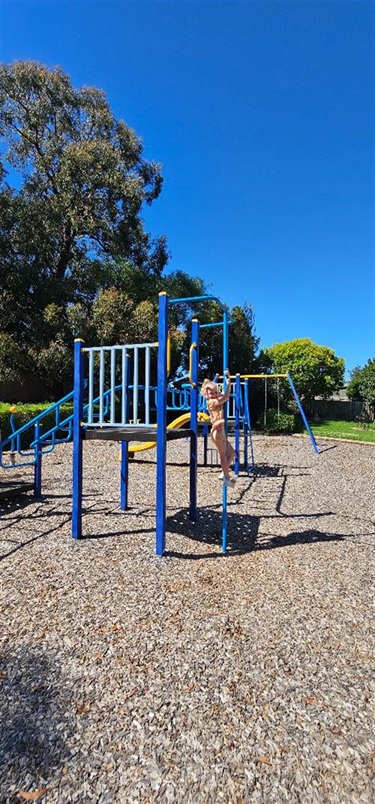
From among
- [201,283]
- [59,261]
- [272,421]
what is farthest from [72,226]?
[272,421]

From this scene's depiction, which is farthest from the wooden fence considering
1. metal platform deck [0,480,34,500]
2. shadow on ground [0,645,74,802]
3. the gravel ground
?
shadow on ground [0,645,74,802]

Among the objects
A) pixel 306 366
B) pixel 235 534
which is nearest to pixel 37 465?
pixel 235 534

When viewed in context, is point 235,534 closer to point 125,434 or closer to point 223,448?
point 223,448

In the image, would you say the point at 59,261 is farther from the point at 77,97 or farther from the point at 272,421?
the point at 272,421

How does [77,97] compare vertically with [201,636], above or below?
above

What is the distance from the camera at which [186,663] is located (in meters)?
2.28

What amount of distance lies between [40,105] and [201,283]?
29.2ft

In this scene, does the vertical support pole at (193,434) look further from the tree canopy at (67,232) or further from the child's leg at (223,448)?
the tree canopy at (67,232)

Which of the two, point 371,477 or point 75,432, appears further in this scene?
point 371,477

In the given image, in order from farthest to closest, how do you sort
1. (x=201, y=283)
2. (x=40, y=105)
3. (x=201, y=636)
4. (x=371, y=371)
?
(x=371, y=371), (x=201, y=283), (x=40, y=105), (x=201, y=636)

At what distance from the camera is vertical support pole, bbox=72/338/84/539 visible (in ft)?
13.8

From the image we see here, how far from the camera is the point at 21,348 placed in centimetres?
1476

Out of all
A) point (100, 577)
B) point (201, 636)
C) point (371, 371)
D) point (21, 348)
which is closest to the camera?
point (201, 636)

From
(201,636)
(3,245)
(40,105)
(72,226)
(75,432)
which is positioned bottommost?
(201,636)
